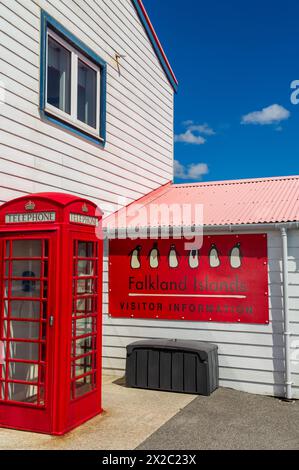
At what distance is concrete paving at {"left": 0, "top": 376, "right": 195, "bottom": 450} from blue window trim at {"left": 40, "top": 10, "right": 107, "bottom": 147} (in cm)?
446

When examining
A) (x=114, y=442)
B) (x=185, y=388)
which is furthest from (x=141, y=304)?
(x=114, y=442)

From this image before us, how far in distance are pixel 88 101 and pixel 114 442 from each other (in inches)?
248

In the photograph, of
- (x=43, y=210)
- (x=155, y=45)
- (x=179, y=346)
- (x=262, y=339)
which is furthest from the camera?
(x=155, y=45)

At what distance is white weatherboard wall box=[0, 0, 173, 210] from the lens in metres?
6.91

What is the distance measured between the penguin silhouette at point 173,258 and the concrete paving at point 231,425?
2270 millimetres

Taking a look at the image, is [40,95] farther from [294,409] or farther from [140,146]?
[294,409]

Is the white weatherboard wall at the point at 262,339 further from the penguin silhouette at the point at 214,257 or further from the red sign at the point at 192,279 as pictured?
the penguin silhouette at the point at 214,257

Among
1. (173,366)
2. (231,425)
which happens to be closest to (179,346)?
(173,366)

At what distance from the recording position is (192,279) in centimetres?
823

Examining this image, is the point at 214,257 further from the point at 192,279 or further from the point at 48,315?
the point at 48,315

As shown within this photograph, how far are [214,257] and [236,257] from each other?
15.0 inches

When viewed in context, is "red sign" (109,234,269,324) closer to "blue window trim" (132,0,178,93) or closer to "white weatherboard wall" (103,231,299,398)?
"white weatherboard wall" (103,231,299,398)

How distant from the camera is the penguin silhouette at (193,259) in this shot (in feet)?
27.0

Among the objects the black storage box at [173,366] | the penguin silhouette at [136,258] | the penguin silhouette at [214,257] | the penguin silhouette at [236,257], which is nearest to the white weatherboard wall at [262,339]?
the black storage box at [173,366]
